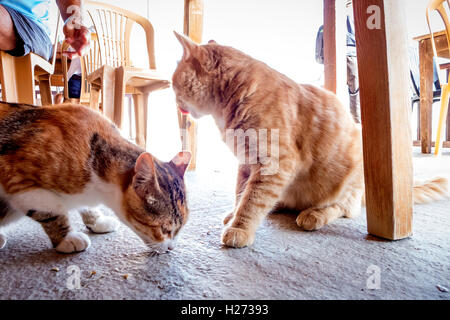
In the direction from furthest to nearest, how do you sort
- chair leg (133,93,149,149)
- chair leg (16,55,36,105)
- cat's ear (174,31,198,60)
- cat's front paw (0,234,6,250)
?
1. chair leg (133,93,149,149)
2. chair leg (16,55,36,105)
3. cat's ear (174,31,198,60)
4. cat's front paw (0,234,6,250)

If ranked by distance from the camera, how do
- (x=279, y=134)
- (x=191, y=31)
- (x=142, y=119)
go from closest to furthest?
1. (x=279, y=134)
2. (x=191, y=31)
3. (x=142, y=119)

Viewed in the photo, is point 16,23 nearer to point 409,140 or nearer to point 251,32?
point 409,140

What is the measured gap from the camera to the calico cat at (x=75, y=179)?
2.77 feet

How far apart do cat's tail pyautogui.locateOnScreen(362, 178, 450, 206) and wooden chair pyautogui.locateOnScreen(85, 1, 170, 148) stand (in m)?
1.84

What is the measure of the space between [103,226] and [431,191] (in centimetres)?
157

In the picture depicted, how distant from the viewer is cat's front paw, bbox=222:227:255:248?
0.95m

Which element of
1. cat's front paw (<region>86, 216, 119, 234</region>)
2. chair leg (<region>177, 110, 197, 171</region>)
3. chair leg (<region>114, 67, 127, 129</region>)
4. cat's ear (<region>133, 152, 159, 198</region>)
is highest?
chair leg (<region>114, 67, 127, 129</region>)

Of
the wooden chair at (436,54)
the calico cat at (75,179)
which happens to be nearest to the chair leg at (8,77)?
the calico cat at (75,179)

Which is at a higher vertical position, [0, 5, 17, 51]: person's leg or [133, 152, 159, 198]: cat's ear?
[0, 5, 17, 51]: person's leg

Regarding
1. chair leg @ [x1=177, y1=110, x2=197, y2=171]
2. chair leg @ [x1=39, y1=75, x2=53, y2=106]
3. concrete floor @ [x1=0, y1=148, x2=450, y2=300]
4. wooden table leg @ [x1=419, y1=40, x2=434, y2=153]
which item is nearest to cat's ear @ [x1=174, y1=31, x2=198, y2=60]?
concrete floor @ [x1=0, y1=148, x2=450, y2=300]

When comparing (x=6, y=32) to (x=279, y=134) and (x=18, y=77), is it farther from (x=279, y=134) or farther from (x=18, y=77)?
(x=279, y=134)

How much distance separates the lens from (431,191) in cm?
144

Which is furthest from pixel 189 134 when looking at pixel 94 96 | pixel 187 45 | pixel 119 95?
pixel 187 45

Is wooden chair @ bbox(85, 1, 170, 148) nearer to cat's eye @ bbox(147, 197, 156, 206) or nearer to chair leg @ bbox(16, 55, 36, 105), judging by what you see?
chair leg @ bbox(16, 55, 36, 105)
